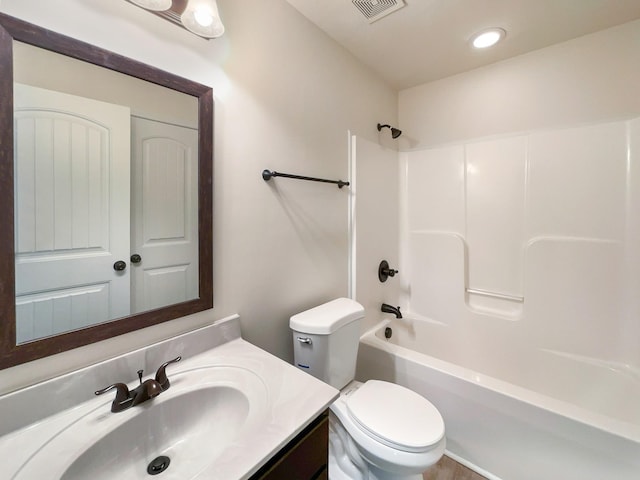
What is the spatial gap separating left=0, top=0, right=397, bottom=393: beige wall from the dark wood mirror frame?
3 cm

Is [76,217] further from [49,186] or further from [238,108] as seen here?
[238,108]

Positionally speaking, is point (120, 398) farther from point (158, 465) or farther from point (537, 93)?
point (537, 93)

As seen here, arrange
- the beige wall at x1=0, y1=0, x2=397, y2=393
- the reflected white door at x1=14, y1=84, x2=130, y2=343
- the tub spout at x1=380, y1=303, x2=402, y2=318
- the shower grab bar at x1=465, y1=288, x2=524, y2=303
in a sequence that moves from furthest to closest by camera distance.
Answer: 1. the tub spout at x1=380, y1=303, x2=402, y2=318
2. the shower grab bar at x1=465, y1=288, x2=524, y2=303
3. the beige wall at x1=0, y1=0, x2=397, y2=393
4. the reflected white door at x1=14, y1=84, x2=130, y2=343

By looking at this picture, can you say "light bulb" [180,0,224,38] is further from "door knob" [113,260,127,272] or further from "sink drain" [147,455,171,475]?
"sink drain" [147,455,171,475]

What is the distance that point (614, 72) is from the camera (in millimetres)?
1552

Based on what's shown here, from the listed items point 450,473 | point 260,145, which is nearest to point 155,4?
point 260,145

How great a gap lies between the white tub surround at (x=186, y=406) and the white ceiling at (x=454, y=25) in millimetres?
1707

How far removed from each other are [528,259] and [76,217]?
2.39 metres

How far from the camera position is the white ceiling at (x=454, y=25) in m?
1.37

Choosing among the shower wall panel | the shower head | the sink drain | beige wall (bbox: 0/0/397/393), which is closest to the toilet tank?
beige wall (bbox: 0/0/397/393)

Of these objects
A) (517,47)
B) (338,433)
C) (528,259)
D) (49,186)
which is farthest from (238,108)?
(528,259)

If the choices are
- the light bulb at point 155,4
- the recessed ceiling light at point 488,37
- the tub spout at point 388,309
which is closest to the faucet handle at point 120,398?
the light bulb at point 155,4

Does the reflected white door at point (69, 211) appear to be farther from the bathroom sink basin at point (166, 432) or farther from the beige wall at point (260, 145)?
the bathroom sink basin at point (166, 432)

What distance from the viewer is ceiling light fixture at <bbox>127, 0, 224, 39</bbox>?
911mm
